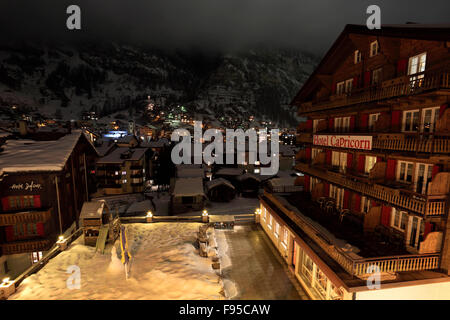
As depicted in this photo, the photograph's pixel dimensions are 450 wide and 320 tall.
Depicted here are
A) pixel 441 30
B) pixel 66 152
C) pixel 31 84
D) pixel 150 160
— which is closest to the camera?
pixel 441 30

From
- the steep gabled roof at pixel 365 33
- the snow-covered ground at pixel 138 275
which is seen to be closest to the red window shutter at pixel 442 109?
the steep gabled roof at pixel 365 33

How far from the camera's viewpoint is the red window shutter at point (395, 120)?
12617 mm

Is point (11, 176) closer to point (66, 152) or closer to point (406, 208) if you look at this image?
point (66, 152)

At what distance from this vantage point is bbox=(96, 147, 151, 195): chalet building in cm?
4612

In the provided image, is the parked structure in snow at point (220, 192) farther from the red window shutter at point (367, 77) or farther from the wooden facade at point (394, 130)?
the red window shutter at point (367, 77)

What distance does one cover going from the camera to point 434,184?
10.1m

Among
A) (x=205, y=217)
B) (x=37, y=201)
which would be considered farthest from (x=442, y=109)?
(x=37, y=201)

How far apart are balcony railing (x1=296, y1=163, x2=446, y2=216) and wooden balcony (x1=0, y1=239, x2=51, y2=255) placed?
24.7 metres

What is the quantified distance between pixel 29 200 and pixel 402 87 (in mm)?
27809

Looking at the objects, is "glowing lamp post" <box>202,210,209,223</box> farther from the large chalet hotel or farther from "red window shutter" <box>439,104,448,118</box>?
"red window shutter" <box>439,104,448,118</box>

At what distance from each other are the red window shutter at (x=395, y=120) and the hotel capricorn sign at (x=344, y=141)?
1432mm

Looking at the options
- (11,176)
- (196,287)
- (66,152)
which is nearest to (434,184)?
(196,287)
